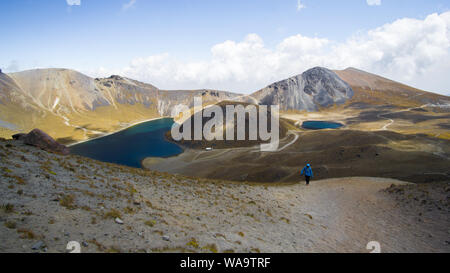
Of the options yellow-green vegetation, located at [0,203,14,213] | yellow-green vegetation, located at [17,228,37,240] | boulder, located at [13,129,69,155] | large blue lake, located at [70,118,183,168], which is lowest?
large blue lake, located at [70,118,183,168]

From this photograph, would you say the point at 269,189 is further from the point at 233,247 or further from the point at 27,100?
the point at 27,100

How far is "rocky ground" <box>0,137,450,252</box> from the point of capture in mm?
7445

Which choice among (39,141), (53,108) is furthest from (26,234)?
(53,108)

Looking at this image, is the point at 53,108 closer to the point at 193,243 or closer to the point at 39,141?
the point at 39,141

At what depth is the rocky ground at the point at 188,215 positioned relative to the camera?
745 centimetres

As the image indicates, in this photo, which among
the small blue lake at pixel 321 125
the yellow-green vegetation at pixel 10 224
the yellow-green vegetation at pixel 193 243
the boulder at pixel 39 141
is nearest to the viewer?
the yellow-green vegetation at pixel 10 224

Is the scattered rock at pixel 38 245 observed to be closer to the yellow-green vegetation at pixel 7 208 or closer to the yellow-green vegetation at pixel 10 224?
the yellow-green vegetation at pixel 10 224

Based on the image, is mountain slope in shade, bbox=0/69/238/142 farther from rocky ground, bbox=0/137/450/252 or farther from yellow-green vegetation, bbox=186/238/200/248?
yellow-green vegetation, bbox=186/238/200/248

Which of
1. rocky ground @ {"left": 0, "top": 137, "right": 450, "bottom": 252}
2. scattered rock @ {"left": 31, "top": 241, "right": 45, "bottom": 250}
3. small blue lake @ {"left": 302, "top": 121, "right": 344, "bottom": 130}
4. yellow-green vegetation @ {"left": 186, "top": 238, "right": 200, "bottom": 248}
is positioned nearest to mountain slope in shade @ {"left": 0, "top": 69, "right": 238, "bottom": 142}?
rocky ground @ {"left": 0, "top": 137, "right": 450, "bottom": 252}

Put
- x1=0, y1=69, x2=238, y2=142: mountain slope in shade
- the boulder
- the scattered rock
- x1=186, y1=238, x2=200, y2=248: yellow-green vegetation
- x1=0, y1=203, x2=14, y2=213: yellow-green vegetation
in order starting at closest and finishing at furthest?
the scattered rock < x1=0, y1=203, x2=14, y2=213: yellow-green vegetation < x1=186, y1=238, x2=200, y2=248: yellow-green vegetation < the boulder < x1=0, y1=69, x2=238, y2=142: mountain slope in shade

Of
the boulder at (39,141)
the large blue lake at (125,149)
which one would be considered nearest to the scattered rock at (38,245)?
the boulder at (39,141)

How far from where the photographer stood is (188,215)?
12.0 m
